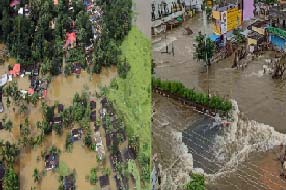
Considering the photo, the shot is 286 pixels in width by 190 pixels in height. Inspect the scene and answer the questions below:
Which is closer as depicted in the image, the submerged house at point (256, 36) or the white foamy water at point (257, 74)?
the white foamy water at point (257, 74)

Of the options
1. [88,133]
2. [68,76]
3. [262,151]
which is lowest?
[262,151]

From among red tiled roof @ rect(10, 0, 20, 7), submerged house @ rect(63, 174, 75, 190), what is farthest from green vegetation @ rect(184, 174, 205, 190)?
red tiled roof @ rect(10, 0, 20, 7)

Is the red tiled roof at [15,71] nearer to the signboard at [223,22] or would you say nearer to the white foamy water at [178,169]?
the white foamy water at [178,169]

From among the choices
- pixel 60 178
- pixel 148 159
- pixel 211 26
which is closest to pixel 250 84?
pixel 211 26

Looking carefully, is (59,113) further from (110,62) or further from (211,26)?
(211,26)

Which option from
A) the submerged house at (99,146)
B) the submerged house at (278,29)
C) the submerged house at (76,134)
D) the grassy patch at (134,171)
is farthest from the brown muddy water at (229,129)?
the submerged house at (76,134)

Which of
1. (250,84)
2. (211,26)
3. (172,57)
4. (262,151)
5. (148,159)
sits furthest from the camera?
(211,26)
